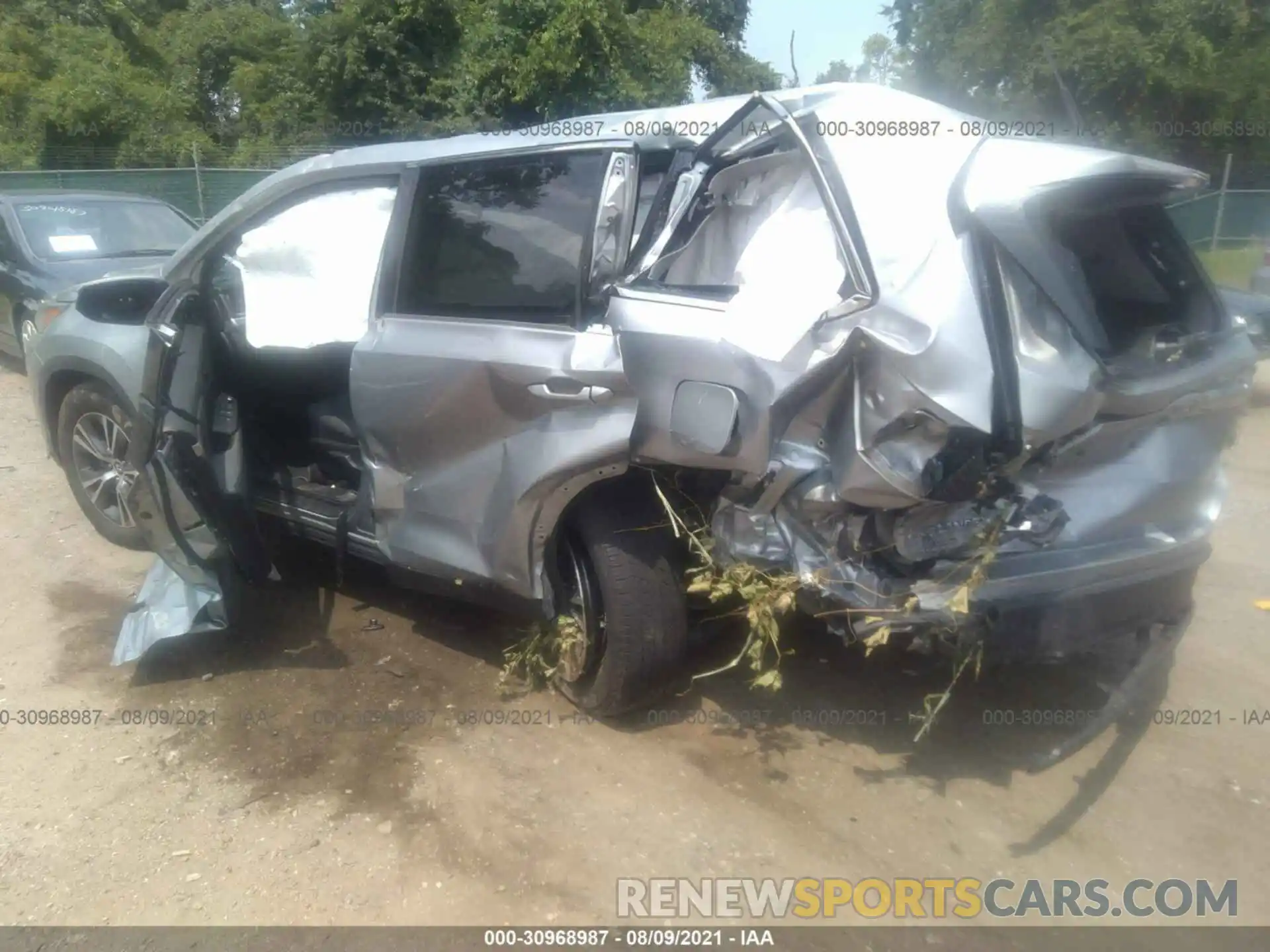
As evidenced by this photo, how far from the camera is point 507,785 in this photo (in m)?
3.19

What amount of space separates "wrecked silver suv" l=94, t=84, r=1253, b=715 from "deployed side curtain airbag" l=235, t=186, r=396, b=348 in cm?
38

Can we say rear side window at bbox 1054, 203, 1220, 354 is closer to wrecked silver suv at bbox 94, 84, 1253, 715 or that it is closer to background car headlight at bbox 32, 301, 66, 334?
wrecked silver suv at bbox 94, 84, 1253, 715

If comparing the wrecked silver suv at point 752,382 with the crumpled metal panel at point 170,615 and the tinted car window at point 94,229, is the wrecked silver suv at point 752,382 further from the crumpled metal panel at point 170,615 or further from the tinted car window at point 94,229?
the tinted car window at point 94,229

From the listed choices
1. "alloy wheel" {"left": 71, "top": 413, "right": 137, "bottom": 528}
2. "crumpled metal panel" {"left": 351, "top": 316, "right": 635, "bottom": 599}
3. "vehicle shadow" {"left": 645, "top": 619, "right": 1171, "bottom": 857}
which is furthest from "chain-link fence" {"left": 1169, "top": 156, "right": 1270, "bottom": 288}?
"alloy wheel" {"left": 71, "top": 413, "right": 137, "bottom": 528}

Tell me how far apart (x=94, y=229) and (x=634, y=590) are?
6.80m

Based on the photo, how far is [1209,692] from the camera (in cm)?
367

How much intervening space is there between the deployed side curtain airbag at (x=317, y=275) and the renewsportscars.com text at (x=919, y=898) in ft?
8.71

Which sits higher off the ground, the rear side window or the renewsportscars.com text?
the rear side window

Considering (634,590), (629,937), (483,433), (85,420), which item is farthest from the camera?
(85,420)

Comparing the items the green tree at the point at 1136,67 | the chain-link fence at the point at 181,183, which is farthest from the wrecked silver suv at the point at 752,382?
the green tree at the point at 1136,67

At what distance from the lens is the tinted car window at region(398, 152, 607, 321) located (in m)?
3.21

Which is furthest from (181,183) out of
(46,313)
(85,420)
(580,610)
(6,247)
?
(580,610)

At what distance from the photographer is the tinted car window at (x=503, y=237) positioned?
3209mm

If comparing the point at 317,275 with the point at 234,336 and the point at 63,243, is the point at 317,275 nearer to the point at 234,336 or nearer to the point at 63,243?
the point at 234,336
